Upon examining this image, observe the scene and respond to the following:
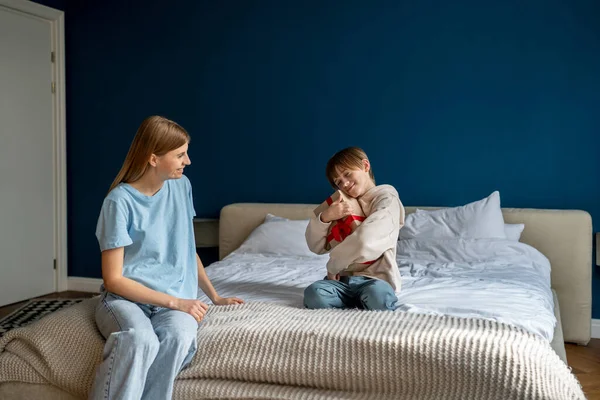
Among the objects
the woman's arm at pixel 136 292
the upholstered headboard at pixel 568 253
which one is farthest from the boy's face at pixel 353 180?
the upholstered headboard at pixel 568 253

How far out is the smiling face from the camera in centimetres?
215

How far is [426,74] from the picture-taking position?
3947mm

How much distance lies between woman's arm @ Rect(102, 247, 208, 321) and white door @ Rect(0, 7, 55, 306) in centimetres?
267

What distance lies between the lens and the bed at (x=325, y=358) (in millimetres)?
1752

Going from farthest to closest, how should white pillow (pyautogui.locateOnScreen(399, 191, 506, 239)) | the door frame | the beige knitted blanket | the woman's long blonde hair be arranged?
the door frame, white pillow (pyautogui.locateOnScreen(399, 191, 506, 239)), the woman's long blonde hair, the beige knitted blanket

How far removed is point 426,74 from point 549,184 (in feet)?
3.03

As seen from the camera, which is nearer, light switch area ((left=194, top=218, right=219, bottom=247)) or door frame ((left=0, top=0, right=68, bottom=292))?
light switch area ((left=194, top=218, right=219, bottom=247))

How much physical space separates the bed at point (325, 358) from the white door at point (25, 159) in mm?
2500

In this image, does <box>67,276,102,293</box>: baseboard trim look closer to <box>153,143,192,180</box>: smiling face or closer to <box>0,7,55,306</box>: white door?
<box>0,7,55,306</box>: white door

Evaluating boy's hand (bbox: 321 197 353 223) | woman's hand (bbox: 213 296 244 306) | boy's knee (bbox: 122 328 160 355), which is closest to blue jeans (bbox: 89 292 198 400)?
boy's knee (bbox: 122 328 160 355)

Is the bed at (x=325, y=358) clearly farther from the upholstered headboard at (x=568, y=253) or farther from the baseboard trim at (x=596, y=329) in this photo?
the baseboard trim at (x=596, y=329)

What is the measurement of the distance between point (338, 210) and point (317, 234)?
0.16m

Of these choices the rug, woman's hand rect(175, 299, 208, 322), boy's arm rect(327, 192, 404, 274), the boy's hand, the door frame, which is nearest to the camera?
woman's hand rect(175, 299, 208, 322)

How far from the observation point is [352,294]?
245 centimetres
